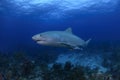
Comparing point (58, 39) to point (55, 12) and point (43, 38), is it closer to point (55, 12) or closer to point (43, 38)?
point (43, 38)

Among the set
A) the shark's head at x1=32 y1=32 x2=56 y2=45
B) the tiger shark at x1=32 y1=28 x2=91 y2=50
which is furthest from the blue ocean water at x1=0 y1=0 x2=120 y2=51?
the shark's head at x1=32 y1=32 x2=56 y2=45

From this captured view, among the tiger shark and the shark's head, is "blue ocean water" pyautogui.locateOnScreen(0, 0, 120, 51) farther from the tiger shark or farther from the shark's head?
the shark's head

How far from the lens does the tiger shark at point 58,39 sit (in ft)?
25.2

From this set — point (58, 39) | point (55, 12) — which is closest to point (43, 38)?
point (58, 39)

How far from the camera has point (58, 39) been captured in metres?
8.48

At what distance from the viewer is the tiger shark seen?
769 cm

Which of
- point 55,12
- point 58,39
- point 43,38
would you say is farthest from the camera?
point 55,12

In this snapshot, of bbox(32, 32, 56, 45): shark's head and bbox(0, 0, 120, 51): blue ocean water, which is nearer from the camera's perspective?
bbox(32, 32, 56, 45): shark's head

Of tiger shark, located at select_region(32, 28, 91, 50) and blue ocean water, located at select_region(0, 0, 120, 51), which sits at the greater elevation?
blue ocean water, located at select_region(0, 0, 120, 51)

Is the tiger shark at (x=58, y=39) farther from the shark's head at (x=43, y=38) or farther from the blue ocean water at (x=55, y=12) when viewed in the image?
the blue ocean water at (x=55, y=12)

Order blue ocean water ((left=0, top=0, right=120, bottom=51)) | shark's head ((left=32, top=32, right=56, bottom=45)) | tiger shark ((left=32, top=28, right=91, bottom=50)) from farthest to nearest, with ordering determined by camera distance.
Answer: blue ocean water ((left=0, top=0, right=120, bottom=51)), tiger shark ((left=32, top=28, right=91, bottom=50)), shark's head ((left=32, top=32, right=56, bottom=45))

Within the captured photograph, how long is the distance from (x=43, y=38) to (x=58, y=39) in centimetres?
90

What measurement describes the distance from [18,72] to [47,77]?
1.66 m

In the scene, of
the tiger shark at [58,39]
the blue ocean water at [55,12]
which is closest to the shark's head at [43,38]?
the tiger shark at [58,39]
